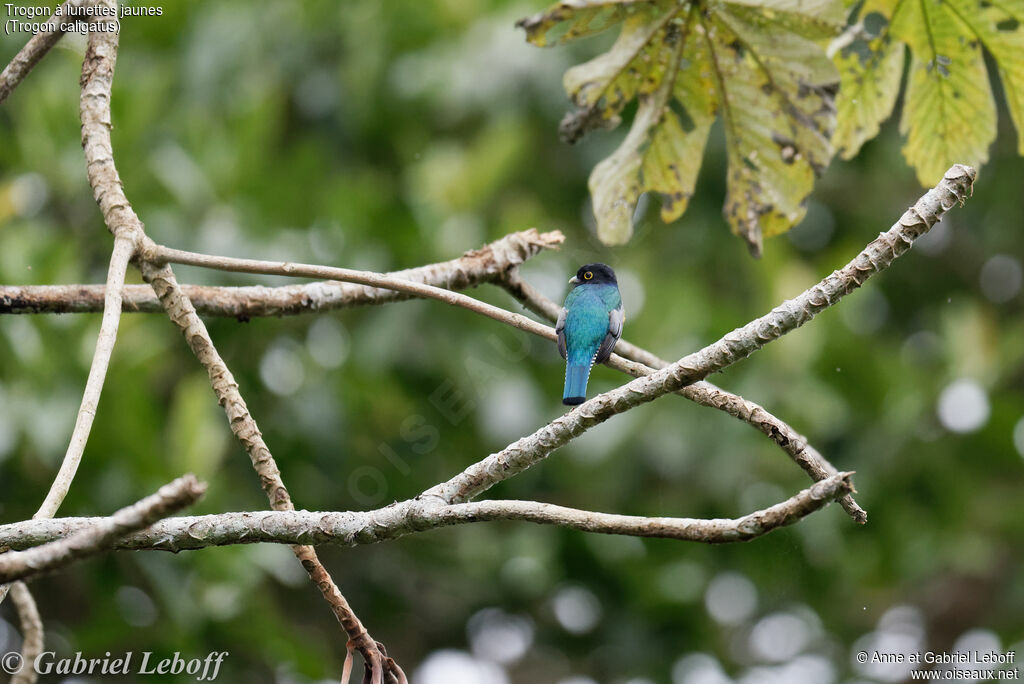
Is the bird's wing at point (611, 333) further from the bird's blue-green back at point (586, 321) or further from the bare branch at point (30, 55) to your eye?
the bare branch at point (30, 55)

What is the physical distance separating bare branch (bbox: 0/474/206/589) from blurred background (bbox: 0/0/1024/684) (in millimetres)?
4059

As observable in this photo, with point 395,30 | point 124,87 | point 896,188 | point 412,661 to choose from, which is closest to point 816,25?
point 124,87

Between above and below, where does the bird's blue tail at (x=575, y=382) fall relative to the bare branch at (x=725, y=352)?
above

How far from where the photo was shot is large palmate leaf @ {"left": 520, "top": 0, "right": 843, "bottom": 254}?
3033 mm

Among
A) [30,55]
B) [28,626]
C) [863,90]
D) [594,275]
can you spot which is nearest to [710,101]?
[863,90]

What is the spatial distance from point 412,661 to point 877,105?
5716 mm

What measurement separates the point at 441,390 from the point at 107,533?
5036 mm

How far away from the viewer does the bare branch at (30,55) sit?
7.43ft

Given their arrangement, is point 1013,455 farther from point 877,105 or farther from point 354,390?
point 877,105

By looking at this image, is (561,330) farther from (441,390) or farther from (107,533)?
(441,390)

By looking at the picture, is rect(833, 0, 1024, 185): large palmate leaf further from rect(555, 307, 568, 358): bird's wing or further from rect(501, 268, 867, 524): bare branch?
rect(501, 268, 867, 524): bare branch

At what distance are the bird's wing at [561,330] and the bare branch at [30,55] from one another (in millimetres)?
1218

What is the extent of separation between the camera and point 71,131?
6.52 metres

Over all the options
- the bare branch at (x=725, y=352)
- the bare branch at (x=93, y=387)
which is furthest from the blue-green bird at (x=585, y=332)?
the bare branch at (x=93, y=387)
